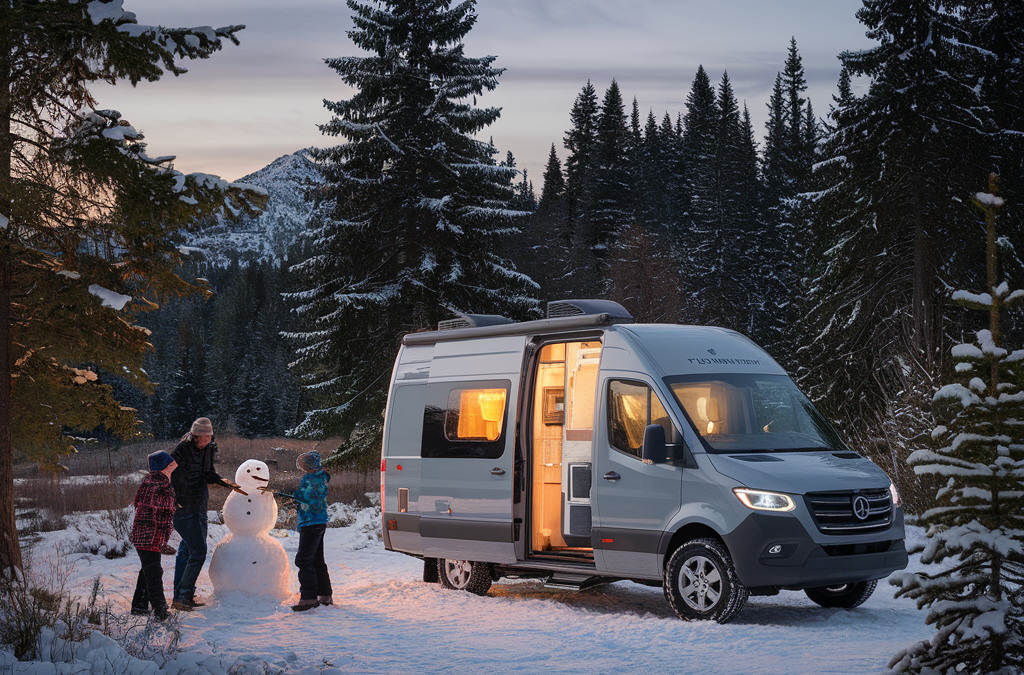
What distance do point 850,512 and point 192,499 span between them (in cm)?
629

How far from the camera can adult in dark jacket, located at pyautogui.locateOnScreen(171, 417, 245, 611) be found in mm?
10625

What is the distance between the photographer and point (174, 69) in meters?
11.5

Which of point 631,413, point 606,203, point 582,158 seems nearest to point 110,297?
point 631,413

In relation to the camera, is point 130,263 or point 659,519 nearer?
point 659,519

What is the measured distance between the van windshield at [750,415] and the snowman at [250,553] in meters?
4.37

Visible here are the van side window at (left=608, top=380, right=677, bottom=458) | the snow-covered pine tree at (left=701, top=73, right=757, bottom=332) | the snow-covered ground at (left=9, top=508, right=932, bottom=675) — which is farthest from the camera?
the snow-covered pine tree at (left=701, top=73, right=757, bottom=332)

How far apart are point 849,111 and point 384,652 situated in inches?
947

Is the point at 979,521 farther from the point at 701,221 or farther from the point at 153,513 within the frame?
the point at 701,221

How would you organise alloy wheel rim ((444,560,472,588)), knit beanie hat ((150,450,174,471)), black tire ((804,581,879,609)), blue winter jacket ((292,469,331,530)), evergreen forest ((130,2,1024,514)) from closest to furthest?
knit beanie hat ((150,450,174,471)) → black tire ((804,581,879,609)) → blue winter jacket ((292,469,331,530)) → alloy wheel rim ((444,560,472,588)) → evergreen forest ((130,2,1024,514))

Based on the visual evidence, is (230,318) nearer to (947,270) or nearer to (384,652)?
(947,270)

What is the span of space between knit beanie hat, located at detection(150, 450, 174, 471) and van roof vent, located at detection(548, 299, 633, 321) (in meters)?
4.27

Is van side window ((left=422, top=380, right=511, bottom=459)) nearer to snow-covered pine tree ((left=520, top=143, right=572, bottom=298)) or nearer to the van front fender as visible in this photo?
the van front fender

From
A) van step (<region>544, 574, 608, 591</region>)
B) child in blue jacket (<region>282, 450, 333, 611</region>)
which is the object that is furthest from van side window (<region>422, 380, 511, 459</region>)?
child in blue jacket (<region>282, 450, 333, 611</region>)

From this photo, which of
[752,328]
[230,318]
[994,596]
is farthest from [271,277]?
[994,596]
